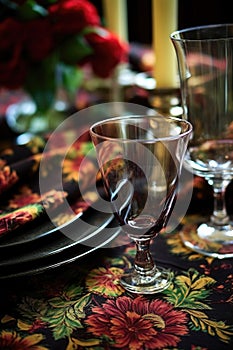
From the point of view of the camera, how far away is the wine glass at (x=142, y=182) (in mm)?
613

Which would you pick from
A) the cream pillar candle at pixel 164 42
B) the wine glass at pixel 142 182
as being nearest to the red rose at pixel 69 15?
the cream pillar candle at pixel 164 42

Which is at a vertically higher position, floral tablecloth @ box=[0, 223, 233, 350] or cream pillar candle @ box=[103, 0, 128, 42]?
cream pillar candle @ box=[103, 0, 128, 42]

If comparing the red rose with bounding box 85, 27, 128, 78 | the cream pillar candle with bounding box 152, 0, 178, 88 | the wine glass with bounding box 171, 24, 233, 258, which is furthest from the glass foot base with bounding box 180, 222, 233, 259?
the red rose with bounding box 85, 27, 128, 78

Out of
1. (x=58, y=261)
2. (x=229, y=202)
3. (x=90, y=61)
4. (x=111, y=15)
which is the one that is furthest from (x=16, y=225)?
(x=111, y=15)

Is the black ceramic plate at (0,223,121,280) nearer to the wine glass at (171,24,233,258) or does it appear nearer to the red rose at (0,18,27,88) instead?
the wine glass at (171,24,233,258)

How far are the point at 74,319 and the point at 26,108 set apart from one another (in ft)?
2.32

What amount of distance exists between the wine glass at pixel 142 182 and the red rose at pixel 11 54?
1.31 ft

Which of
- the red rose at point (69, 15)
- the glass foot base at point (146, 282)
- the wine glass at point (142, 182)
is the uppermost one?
the red rose at point (69, 15)

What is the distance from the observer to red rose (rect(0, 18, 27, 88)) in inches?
39.2

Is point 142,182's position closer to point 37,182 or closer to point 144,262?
point 144,262

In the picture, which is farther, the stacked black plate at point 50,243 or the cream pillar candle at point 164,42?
the cream pillar candle at point 164,42

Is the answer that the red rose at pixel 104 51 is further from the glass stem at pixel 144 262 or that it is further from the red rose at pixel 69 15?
the glass stem at pixel 144 262

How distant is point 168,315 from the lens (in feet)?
2.00

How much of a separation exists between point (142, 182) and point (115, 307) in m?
0.14
